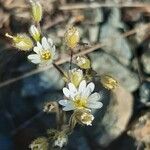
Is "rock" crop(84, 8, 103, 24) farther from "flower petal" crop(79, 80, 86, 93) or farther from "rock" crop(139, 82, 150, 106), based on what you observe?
"flower petal" crop(79, 80, 86, 93)

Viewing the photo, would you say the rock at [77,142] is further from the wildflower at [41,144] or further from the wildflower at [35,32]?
the wildflower at [35,32]

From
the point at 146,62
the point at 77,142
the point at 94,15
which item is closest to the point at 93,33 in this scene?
the point at 94,15

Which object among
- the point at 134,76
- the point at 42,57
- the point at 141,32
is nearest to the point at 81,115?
the point at 42,57

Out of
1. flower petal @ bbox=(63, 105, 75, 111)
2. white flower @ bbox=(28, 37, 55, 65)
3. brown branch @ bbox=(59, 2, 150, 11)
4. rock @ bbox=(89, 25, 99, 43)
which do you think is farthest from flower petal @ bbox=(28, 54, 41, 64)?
brown branch @ bbox=(59, 2, 150, 11)

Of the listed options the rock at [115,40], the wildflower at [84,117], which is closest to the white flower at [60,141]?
the wildflower at [84,117]

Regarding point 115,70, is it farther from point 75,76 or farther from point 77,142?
point 75,76

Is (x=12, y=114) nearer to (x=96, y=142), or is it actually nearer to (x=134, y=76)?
(x=96, y=142)

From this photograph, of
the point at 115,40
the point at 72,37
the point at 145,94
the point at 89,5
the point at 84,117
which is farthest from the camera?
the point at 89,5
